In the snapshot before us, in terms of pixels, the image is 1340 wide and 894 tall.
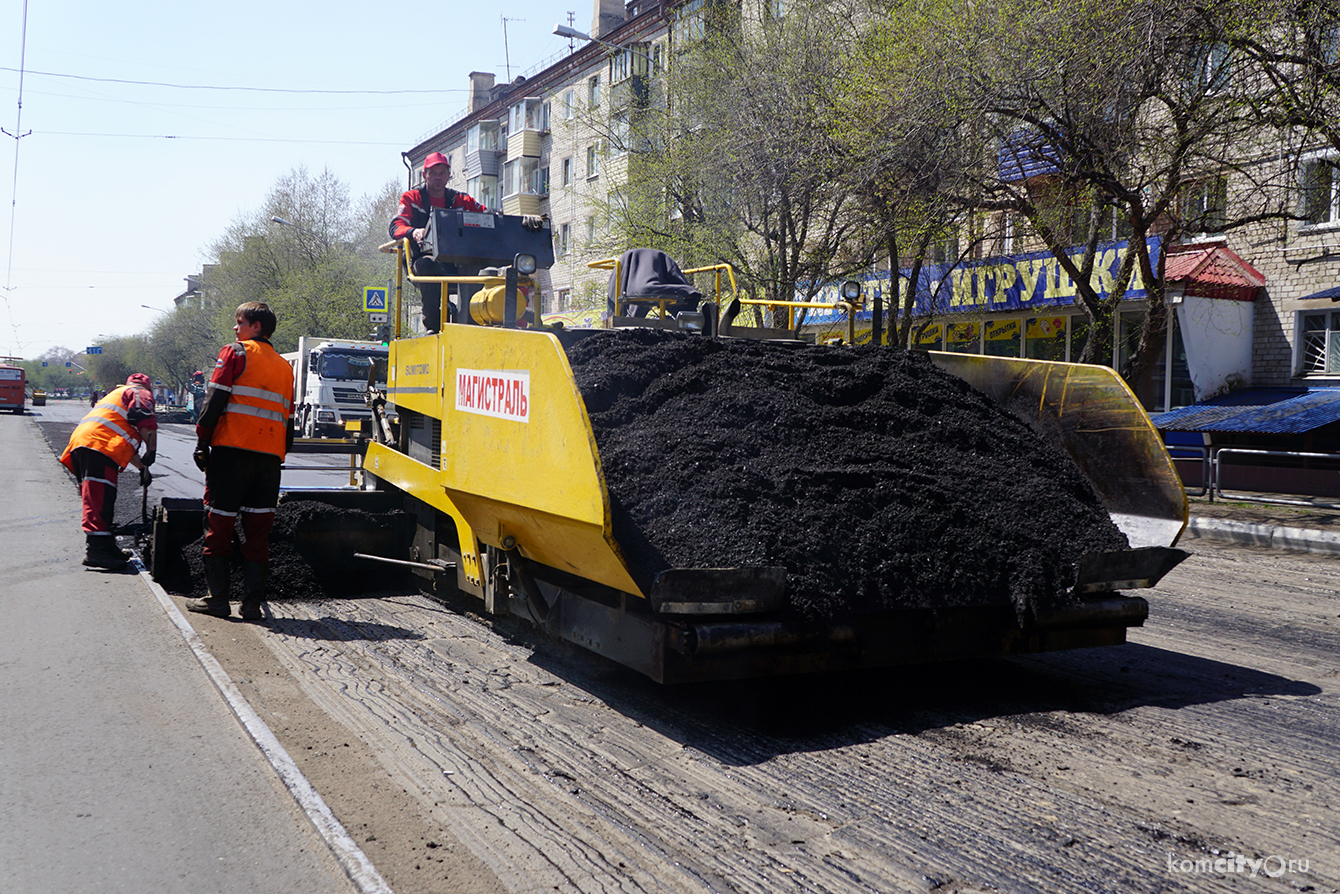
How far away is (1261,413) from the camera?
664 inches

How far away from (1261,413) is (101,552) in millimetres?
16927

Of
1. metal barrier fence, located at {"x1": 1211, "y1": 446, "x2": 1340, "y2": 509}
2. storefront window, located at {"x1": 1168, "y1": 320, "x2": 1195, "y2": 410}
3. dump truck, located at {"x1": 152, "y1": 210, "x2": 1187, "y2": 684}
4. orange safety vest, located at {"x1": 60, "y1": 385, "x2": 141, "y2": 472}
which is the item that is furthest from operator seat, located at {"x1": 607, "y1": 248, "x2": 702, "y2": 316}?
storefront window, located at {"x1": 1168, "y1": 320, "x2": 1195, "y2": 410}

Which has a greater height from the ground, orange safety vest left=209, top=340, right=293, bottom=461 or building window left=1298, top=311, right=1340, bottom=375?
building window left=1298, top=311, right=1340, bottom=375

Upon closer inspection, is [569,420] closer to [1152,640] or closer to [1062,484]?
[1062,484]

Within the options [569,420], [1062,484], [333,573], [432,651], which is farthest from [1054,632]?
[333,573]

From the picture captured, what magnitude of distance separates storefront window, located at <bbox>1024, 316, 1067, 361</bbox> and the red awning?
2.49 meters

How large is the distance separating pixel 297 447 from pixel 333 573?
46.0 ft

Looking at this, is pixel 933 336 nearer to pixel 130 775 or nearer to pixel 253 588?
pixel 253 588

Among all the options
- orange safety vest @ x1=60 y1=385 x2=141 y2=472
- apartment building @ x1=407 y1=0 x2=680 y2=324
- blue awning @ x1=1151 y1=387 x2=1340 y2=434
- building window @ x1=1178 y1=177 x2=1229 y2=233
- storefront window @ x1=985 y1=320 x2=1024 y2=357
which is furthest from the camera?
apartment building @ x1=407 y1=0 x2=680 y2=324

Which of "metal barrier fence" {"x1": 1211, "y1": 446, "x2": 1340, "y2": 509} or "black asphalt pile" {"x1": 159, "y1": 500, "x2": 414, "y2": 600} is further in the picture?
"metal barrier fence" {"x1": 1211, "y1": 446, "x2": 1340, "y2": 509}

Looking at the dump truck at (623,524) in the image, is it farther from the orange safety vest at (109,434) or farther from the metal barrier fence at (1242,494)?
the metal barrier fence at (1242,494)

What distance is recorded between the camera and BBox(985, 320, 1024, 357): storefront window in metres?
22.2

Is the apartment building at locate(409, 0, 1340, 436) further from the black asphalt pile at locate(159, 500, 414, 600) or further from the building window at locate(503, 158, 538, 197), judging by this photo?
the building window at locate(503, 158, 538, 197)

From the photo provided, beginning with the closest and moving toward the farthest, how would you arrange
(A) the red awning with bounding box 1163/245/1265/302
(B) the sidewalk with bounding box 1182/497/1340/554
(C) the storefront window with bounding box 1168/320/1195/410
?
(B) the sidewalk with bounding box 1182/497/1340/554, (A) the red awning with bounding box 1163/245/1265/302, (C) the storefront window with bounding box 1168/320/1195/410
